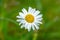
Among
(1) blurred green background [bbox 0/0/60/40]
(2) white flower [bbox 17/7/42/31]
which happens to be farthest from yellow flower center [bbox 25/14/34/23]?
(1) blurred green background [bbox 0/0/60/40]

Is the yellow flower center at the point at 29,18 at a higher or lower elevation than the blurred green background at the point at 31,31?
lower

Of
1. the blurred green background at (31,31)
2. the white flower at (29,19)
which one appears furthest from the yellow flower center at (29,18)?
the blurred green background at (31,31)

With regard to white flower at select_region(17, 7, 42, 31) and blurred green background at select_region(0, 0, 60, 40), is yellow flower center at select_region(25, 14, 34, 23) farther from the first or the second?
blurred green background at select_region(0, 0, 60, 40)

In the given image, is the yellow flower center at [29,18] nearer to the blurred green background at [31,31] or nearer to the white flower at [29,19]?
the white flower at [29,19]

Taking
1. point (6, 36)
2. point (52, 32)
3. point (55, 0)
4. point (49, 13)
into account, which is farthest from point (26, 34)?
point (55, 0)

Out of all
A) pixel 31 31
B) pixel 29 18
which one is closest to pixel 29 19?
pixel 29 18

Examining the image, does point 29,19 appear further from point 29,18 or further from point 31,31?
point 31,31
